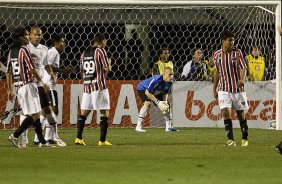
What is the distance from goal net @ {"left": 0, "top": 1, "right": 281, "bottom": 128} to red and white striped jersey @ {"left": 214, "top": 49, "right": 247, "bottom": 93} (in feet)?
18.7

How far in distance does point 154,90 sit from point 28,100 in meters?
6.54

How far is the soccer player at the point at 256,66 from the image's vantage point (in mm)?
21641

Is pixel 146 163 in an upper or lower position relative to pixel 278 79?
lower

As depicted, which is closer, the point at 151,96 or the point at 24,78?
the point at 24,78

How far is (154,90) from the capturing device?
20.1 metres

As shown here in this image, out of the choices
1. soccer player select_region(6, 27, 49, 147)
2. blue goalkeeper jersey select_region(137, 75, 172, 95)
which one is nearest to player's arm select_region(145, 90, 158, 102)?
blue goalkeeper jersey select_region(137, 75, 172, 95)

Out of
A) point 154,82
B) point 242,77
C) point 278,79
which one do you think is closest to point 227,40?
point 242,77

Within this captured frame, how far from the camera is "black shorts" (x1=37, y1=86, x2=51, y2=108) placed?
48.3 ft

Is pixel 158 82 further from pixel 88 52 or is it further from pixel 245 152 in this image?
pixel 245 152

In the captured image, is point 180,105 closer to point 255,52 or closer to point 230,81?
point 255,52

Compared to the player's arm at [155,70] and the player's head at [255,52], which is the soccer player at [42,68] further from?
the player's head at [255,52]

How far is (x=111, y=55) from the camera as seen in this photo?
22.3 m

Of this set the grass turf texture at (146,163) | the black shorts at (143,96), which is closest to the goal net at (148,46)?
the black shorts at (143,96)

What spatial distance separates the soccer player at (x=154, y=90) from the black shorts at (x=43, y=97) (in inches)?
184
